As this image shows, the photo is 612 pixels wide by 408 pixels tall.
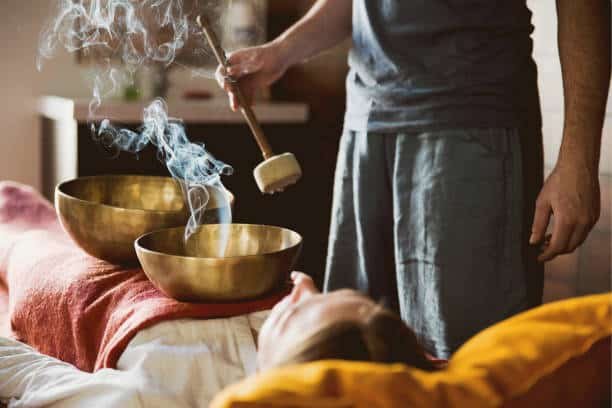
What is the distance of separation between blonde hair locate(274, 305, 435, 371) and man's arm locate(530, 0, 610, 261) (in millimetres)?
603

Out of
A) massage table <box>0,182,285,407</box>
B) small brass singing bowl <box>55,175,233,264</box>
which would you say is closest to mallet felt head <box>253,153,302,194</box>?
small brass singing bowl <box>55,175,233,264</box>

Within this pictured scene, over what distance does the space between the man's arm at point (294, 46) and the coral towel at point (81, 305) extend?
0.52 metres

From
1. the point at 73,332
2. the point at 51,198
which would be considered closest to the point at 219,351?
the point at 73,332

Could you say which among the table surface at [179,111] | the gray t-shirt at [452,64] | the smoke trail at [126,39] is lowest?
the table surface at [179,111]

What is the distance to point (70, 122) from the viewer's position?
10.2 ft

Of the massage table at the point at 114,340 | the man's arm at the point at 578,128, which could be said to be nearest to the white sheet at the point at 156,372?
the massage table at the point at 114,340

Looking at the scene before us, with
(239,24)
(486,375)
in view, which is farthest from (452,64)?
(239,24)

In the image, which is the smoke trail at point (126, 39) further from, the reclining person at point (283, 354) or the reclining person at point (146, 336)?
the reclining person at point (283, 354)

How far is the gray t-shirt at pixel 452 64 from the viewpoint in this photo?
1.44 m

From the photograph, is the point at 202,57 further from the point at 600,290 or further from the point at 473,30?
the point at 473,30

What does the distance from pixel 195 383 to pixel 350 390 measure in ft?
1.50

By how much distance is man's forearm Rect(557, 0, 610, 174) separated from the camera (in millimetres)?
1342

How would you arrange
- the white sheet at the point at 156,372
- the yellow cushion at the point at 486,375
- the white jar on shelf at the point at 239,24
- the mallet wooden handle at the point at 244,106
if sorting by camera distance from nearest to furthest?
the yellow cushion at the point at 486,375, the white sheet at the point at 156,372, the mallet wooden handle at the point at 244,106, the white jar on shelf at the point at 239,24

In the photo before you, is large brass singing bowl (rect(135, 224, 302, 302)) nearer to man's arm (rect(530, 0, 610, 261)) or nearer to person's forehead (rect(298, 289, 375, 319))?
person's forehead (rect(298, 289, 375, 319))
